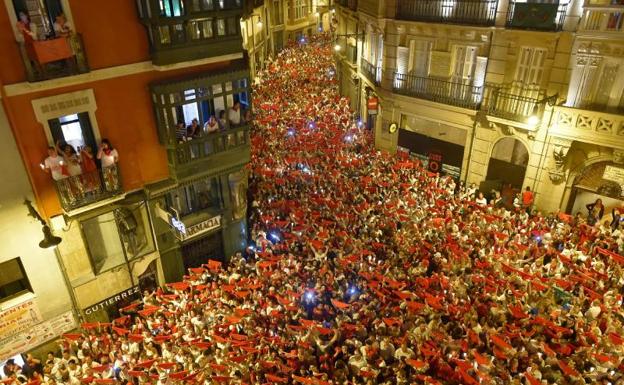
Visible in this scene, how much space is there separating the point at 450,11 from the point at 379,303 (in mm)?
16974

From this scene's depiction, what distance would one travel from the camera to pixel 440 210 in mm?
21844

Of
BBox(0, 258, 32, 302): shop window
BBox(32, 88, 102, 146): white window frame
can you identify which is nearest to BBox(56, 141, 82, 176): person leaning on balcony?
BBox(32, 88, 102, 146): white window frame

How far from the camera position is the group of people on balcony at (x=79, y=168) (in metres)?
14.3

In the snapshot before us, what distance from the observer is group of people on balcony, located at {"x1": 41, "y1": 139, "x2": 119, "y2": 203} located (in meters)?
14.3

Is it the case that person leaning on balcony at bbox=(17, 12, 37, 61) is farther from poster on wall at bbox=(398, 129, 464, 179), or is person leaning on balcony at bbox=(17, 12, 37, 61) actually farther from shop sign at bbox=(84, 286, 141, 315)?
poster on wall at bbox=(398, 129, 464, 179)

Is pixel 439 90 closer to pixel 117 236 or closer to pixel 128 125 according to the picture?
→ pixel 128 125

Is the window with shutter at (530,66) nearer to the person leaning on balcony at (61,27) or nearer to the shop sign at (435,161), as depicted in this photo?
the shop sign at (435,161)

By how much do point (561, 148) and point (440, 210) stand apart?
21.9 feet

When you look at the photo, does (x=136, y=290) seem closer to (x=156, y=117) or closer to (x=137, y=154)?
(x=137, y=154)

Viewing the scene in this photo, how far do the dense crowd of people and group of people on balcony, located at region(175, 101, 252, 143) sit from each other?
18.7 feet

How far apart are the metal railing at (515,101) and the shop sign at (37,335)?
22328 millimetres

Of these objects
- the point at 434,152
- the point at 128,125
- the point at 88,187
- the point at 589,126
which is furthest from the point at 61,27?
the point at 589,126

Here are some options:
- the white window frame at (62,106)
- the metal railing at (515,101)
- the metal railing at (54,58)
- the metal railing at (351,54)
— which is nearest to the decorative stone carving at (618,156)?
the metal railing at (515,101)

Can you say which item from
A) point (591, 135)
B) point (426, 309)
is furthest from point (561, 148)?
point (426, 309)
